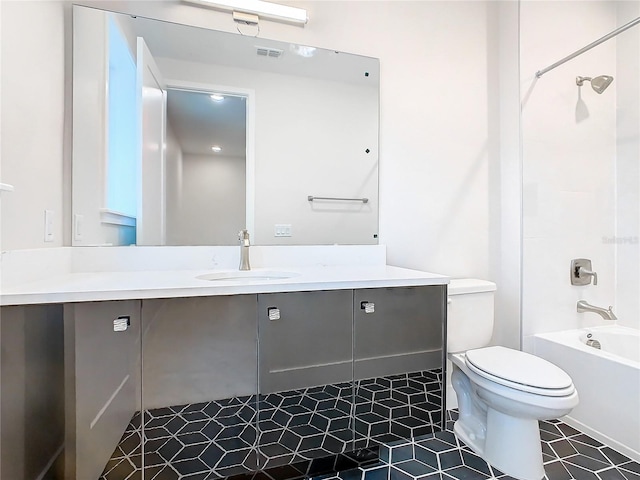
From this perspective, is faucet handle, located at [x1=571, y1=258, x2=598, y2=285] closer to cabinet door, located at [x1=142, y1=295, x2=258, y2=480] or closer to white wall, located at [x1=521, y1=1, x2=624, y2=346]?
white wall, located at [x1=521, y1=1, x2=624, y2=346]

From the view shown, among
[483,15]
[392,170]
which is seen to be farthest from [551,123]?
[392,170]

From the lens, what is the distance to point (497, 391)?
1384 millimetres

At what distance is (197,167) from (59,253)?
2.14 feet

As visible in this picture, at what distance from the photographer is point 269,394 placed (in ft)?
3.92

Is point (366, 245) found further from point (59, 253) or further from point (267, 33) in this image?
point (59, 253)

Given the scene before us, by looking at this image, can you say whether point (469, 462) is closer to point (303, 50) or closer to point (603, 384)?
point (603, 384)

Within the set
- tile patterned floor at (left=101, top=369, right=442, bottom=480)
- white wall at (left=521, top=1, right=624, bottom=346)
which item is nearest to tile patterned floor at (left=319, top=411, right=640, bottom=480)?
tile patterned floor at (left=101, top=369, right=442, bottom=480)

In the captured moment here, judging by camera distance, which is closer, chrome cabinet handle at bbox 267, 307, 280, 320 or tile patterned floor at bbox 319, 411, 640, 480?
chrome cabinet handle at bbox 267, 307, 280, 320

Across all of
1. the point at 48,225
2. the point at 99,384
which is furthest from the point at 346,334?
the point at 48,225

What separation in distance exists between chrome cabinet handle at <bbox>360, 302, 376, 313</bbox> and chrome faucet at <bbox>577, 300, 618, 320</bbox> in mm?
1592

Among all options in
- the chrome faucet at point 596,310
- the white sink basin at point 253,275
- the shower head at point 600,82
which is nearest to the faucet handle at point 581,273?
the chrome faucet at point 596,310

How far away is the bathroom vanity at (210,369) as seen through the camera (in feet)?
3.23

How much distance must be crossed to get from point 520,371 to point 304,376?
87cm

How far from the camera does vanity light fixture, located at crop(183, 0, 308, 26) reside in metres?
1.61
